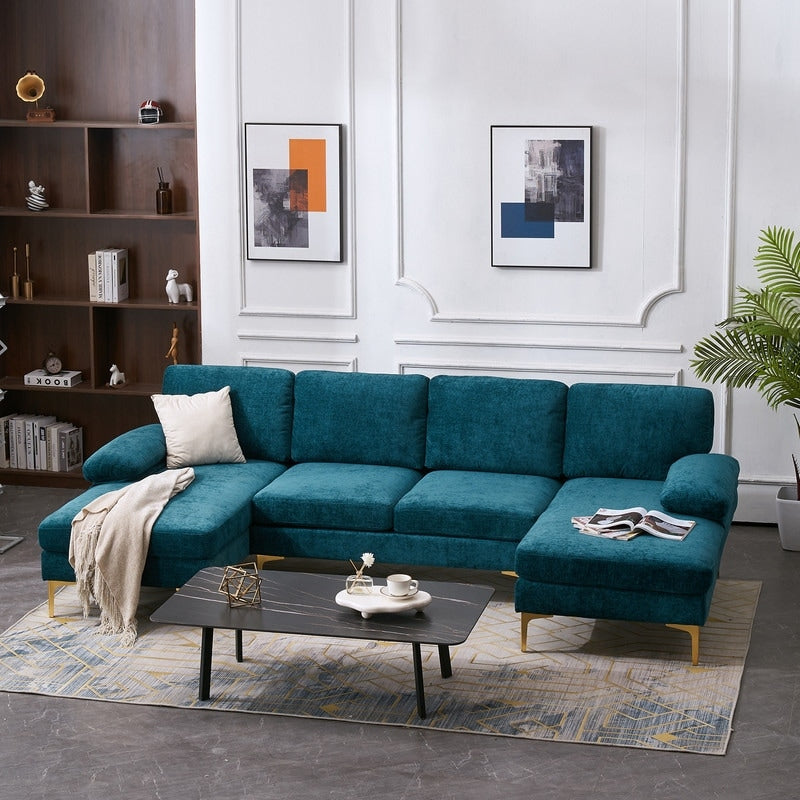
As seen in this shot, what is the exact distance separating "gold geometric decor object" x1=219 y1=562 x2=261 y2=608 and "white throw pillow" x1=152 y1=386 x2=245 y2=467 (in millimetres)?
1434

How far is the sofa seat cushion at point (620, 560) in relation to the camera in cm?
452

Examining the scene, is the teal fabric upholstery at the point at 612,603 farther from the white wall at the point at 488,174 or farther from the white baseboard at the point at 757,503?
the white wall at the point at 488,174

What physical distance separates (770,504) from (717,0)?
93.9 inches

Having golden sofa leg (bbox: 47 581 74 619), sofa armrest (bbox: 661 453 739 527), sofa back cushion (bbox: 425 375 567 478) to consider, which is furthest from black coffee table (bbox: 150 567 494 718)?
sofa back cushion (bbox: 425 375 567 478)

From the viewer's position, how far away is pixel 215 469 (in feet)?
18.8

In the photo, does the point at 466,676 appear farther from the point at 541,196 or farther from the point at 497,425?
the point at 541,196

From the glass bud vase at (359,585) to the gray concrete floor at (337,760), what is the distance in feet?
Result: 1.47

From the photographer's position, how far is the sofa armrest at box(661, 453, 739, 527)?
16.1ft

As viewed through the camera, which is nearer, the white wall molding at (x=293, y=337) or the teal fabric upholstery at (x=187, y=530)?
the teal fabric upholstery at (x=187, y=530)

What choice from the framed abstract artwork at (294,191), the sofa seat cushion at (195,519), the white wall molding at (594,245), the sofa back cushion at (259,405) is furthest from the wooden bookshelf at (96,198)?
the sofa seat cushion at (195,519)

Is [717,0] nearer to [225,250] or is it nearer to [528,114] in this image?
[528,114]

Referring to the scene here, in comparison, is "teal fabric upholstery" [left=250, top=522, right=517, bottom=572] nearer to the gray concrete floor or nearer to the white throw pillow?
the white throw pillow

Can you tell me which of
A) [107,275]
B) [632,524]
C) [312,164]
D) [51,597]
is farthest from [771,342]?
[107,275]

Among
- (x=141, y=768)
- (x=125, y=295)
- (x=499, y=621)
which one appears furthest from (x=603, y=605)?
(x=125, y=295)
